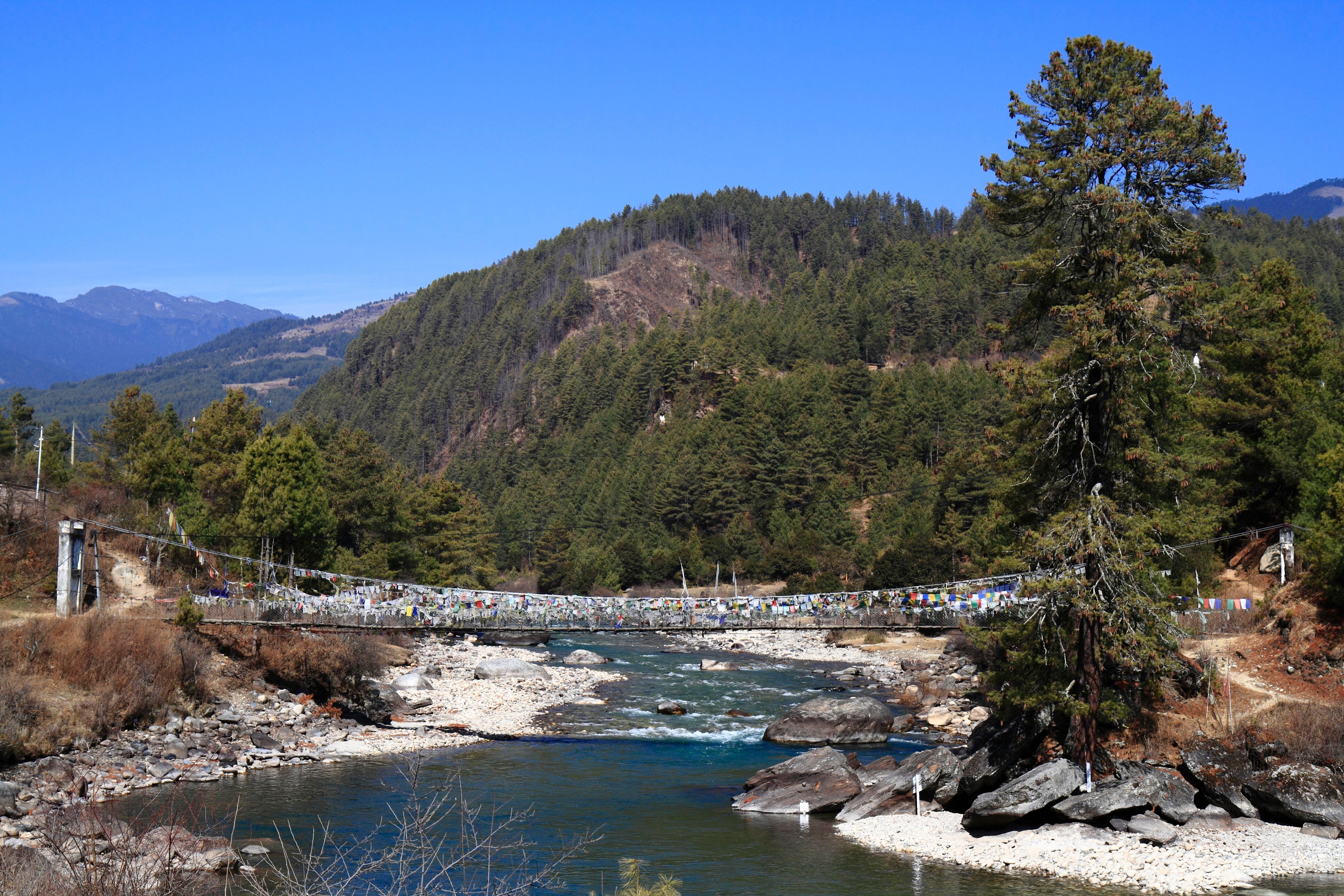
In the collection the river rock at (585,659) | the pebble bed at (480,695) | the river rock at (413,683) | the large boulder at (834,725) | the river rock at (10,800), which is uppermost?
the river rock at (10,800)

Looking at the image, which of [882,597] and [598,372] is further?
[598,372]

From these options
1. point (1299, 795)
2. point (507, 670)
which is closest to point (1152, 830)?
point (1299, 795)

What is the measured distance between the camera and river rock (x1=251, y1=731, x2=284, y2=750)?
76.1 ft

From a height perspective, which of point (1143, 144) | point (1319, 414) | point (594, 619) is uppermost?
point (1143, 144)

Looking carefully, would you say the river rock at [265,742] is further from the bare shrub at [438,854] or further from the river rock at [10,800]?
the river rock at [10,800]

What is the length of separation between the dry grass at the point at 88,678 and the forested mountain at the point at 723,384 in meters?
19.3

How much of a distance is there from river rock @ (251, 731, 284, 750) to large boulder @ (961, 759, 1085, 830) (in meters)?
15.0

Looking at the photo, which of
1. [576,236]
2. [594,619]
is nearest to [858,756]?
[594,619]

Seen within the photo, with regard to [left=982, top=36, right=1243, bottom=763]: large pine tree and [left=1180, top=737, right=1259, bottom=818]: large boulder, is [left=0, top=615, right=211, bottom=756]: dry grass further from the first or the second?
[left=1180, top=737, right=1259, bottom=818]: large boulder

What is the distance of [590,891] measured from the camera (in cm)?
1423

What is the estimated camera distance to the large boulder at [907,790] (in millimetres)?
19172

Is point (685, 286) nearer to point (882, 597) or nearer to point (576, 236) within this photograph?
point (576, 236)

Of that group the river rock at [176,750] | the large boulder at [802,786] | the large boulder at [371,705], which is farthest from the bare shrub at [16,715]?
the large boulder at [802,786]

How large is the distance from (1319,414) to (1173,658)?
1445 cm
